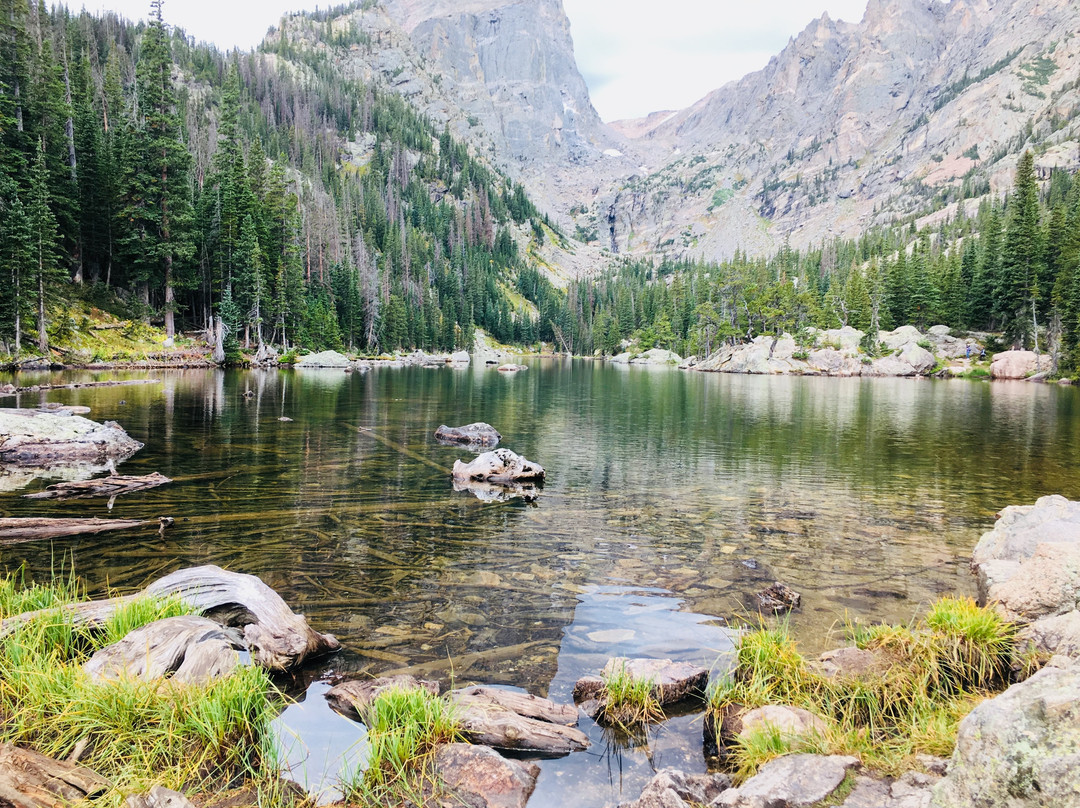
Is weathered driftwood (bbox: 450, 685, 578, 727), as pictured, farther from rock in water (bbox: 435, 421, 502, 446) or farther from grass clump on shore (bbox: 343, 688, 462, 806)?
rock in water (bbox: 435, 421, 502, 446)

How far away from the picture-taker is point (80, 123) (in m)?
65.5

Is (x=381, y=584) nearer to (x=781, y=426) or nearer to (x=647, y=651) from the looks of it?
(x=647, y=651)

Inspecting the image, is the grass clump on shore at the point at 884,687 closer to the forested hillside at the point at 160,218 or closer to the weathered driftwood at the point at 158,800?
the weathered driftwood at the point at 158,800

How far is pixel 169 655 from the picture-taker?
19.2 feet

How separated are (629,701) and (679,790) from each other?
1801 mm

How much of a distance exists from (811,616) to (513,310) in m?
175

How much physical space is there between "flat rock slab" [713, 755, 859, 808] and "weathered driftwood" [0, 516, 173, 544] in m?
12.3

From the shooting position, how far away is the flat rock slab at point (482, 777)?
4883mm

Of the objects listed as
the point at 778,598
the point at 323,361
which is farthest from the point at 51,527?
the point at 323,361

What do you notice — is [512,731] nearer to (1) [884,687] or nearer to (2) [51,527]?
(1) [884,687]

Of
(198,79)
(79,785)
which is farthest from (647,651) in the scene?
(198,79)

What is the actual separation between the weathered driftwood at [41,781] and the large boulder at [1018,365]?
94.2 meters

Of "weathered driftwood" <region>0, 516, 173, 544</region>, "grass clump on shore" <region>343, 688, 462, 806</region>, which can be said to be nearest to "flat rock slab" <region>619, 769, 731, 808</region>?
"grass clump on shore" <region>343, 688, 462, 806</region>

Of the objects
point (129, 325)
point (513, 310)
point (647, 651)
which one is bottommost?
point (647, 651)
